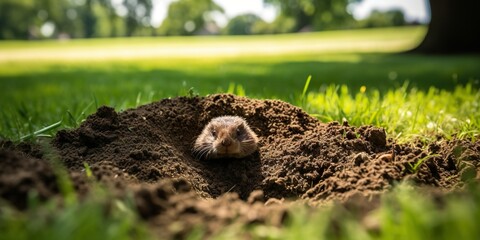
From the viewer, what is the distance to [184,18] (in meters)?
75.0

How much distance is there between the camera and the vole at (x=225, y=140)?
347 centimetres

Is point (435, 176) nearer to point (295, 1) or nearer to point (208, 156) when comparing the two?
point (208, 156)

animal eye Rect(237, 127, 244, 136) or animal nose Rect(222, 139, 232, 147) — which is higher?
animal eye Rect(237, 127, 244, 136)

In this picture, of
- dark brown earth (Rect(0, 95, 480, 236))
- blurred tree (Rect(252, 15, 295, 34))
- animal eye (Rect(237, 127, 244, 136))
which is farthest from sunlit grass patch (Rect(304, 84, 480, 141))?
blurred tree (Rect(252, 15, 295, 34))

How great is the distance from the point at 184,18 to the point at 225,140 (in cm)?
7426

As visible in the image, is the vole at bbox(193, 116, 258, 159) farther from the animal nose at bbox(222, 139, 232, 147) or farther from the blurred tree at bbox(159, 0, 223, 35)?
the blurred tree at bbox(159, 0, 223, 35)

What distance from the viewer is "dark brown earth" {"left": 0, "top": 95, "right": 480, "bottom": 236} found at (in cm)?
199

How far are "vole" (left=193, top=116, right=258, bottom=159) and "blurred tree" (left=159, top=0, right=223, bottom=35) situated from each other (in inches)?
2637

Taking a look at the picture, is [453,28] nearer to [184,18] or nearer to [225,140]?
[225,140]

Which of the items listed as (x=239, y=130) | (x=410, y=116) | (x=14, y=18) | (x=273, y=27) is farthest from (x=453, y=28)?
(x=14, y=18)

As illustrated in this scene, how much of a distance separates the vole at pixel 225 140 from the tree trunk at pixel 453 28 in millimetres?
19026

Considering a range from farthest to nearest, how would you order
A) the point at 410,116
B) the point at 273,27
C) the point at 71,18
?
the point at 71,18, the point at 273,27, the point at 410,116

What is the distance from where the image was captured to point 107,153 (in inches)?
122

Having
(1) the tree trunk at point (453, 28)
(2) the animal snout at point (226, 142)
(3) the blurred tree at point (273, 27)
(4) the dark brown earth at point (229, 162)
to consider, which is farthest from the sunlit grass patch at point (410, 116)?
(3) the blurred tree at point (273, 27)
